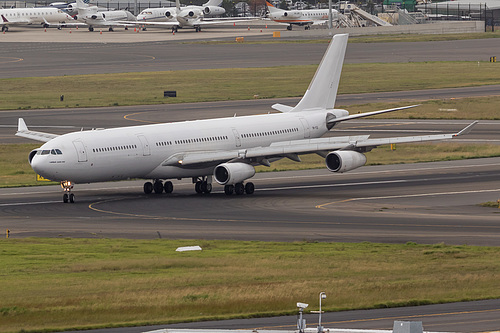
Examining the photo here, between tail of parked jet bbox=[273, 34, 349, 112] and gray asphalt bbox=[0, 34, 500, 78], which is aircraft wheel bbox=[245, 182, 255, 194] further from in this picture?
gray asphalt bbox=[0, 34, 500, 78]

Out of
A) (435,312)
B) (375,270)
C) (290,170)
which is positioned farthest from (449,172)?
(435,312)

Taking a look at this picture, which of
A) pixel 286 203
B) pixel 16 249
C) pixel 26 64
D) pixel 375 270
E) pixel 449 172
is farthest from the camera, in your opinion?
pixel 26 64

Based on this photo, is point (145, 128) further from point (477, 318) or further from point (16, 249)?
point (477, 318)

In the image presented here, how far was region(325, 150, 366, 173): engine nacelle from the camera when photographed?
215ft

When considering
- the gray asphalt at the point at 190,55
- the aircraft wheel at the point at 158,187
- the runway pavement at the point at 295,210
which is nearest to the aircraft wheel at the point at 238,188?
the runway pavement at the point at 295,210

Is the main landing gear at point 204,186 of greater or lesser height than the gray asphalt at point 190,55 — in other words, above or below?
below

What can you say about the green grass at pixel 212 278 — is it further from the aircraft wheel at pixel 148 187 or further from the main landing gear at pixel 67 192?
the aircraft wheel at pixel 148 187

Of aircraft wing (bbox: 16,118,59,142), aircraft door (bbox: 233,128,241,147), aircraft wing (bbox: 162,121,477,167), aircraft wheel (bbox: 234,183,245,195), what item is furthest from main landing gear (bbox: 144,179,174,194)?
aircraft wing (bbox: 16,118,59,142)

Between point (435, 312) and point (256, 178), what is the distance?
41.6 metres

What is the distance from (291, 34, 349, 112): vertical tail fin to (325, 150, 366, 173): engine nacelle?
1155 cm

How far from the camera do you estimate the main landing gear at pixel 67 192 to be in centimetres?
6350

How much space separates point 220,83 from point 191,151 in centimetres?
7268

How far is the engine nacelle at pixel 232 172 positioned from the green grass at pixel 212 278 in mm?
14764

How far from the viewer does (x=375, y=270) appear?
42219 mm
